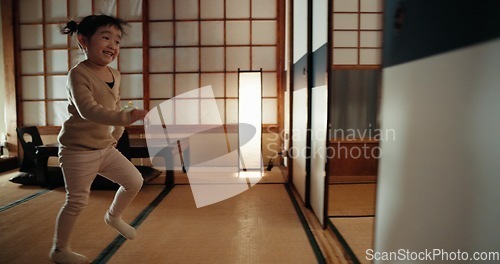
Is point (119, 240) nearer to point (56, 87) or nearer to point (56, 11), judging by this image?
point (56, 87)

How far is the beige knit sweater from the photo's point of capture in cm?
142

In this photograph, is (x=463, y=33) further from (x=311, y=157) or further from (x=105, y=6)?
(x=105, y=6)

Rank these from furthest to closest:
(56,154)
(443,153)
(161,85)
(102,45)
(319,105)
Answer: (161,85), (56,154), (319,105), (102,45), (443,153)

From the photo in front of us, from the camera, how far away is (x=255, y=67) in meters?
4.40

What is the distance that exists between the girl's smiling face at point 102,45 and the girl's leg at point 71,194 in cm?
44

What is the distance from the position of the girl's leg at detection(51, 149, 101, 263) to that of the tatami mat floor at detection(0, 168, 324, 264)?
0.20m

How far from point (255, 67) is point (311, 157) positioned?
2.23 metres

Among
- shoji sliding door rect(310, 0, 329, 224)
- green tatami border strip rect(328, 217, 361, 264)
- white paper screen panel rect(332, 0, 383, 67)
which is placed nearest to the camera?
green tatami border strip rect(328, 217, 361, 264)

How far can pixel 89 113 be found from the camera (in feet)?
4.62

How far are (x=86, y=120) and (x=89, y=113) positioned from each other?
0.16 metres

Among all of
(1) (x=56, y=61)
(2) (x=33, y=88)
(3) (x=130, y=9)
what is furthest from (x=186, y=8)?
(2) (x=33, y=88)

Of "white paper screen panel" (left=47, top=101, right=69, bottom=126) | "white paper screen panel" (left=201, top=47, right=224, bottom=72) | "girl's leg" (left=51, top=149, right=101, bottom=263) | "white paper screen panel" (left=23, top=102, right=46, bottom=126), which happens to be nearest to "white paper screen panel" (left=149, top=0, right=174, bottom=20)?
"white paper screen panel" (left=201, top=47, right=224, bottom=72)

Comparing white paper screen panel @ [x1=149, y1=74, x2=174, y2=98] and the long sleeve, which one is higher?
white paper screen panel @ [x1=149, y1=74, x2=174, y2=98]

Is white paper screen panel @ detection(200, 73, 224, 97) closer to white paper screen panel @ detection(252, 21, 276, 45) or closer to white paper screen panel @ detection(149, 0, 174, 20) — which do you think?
white paper screen panel @ detection(252, 21, 276, 45)
